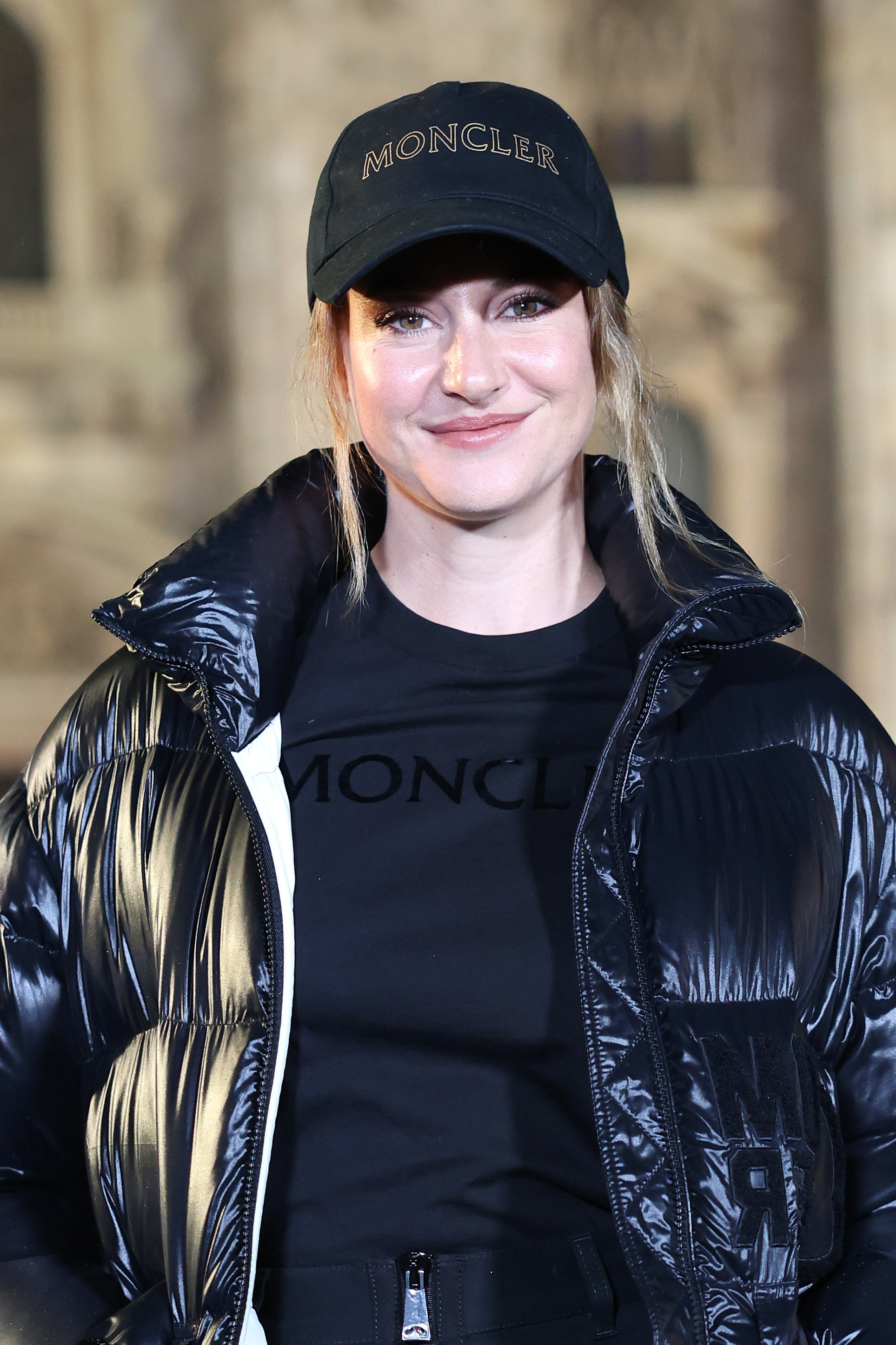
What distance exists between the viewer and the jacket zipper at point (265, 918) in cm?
95

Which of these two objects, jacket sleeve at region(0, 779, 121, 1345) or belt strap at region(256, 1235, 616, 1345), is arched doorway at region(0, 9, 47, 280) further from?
belt strap at region(256, 1235, 616, 1345)

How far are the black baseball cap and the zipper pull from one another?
695 mm

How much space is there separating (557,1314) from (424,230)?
0.75 m

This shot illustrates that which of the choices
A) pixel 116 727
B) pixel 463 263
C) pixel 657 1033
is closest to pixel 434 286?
pixel 463 263

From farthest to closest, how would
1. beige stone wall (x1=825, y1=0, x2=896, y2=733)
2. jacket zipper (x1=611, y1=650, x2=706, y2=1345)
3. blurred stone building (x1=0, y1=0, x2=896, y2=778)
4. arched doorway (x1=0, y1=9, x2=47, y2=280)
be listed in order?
arched doorway (x1=0, y1=9, x2=47, y2=280)
blurred stone building (x1=0, y1=0, x2=896, y2=778)
beige stone wall (x1=825, y1=0, x2=896, y2=733)
jacket zipper (x1=611, y1=650, x2=706, y2=1345)

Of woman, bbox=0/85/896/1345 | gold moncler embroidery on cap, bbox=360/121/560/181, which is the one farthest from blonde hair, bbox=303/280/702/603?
gold moncler embroidery on cap, bbox=360/121/560/181

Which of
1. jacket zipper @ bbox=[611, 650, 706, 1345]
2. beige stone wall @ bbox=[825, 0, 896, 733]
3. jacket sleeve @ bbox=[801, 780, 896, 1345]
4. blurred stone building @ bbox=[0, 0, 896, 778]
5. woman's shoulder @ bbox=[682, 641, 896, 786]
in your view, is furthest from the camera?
blurred stone building @ bbox=[0, 0, 896, 778]

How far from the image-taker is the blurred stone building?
593cm

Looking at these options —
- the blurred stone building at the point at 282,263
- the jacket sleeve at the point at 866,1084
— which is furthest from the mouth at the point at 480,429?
the blurred stone building at the point at 282,263

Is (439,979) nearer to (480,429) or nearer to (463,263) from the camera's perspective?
(480,429)

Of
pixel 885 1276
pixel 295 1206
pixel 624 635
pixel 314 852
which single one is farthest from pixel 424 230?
pixel 885 1276

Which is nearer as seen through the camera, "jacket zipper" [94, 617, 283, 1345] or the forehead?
"jacket zipper" [94, 617, 283, 1345]

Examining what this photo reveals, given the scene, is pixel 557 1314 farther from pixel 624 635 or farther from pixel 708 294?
pixel 708 294

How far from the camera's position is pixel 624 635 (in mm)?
1158
